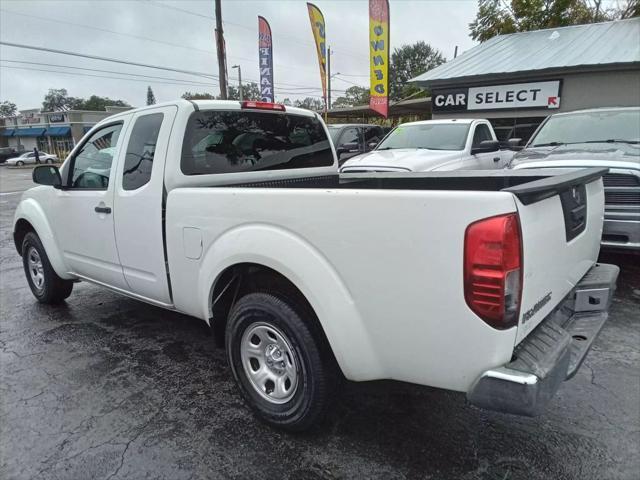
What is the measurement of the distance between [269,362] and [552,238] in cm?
166

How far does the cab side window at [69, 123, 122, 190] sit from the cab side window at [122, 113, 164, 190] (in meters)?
0.27

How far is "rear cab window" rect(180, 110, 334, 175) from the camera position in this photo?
319 cm

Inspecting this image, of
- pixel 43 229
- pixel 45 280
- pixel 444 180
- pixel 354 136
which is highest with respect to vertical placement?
pixel 354 136

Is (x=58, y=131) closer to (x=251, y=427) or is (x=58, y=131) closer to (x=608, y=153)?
(x=608, y=153)

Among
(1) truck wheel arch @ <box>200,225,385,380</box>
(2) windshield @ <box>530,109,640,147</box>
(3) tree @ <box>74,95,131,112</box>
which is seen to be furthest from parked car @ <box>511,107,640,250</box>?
(3) tree @ <box>74,95,131,112</box>

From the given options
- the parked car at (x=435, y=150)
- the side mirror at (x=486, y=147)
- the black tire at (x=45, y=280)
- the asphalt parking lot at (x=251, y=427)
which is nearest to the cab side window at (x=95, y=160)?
the black tire at (x=45, y=280)

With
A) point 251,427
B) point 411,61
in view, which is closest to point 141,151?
point 251,427

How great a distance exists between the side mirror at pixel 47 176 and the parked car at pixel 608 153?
5.15 metres

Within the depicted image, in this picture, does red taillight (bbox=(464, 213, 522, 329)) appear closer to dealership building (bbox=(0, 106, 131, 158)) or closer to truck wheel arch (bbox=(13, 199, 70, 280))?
truck wheel arch (bbox=(13, 199, 70, 280))

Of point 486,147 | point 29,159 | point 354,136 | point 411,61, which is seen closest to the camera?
point 486,147

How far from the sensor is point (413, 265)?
1.89 metres

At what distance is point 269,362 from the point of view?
2639 millimetres

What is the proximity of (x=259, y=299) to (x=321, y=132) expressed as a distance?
6.95 ft

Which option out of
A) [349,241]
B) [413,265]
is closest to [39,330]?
[349,241]
